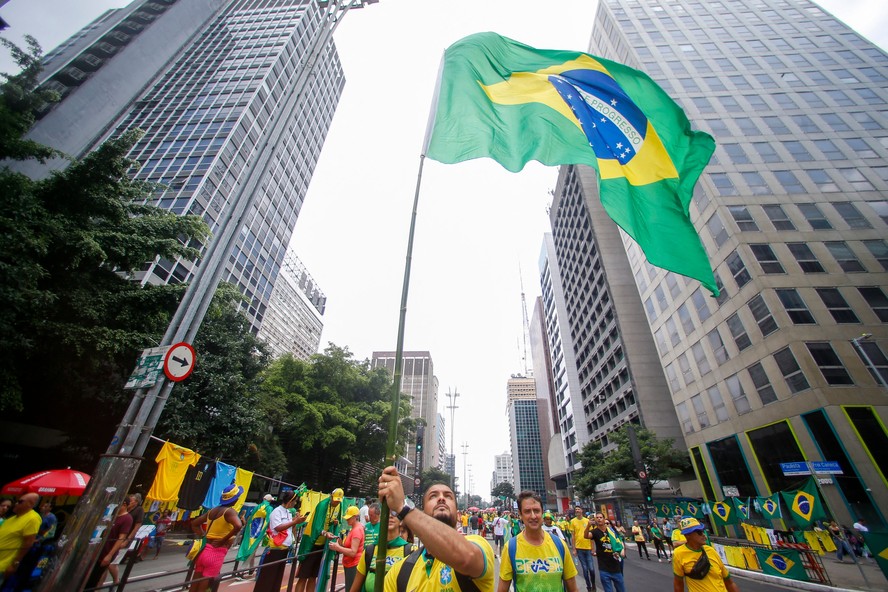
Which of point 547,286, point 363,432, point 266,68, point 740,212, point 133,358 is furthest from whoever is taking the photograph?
point 547,286

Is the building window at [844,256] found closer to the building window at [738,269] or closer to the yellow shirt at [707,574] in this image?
the building window at [738,269]

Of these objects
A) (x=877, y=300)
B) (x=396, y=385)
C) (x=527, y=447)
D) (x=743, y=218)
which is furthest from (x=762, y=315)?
(x=527, y=447)

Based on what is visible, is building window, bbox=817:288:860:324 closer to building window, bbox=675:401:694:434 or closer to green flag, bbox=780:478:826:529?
building window, bbox=675:401:694:434

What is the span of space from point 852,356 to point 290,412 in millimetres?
35252

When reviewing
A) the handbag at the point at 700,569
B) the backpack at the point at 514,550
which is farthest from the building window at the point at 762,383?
the backpack at the point at 514,550

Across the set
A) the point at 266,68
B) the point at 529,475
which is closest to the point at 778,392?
the point at 266,68

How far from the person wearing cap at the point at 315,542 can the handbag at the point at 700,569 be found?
548 cm

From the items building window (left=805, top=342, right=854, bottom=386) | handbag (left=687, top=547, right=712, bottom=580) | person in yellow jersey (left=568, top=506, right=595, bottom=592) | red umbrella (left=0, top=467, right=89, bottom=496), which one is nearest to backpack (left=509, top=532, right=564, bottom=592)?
handbag (left=687, top=547, right=712, bottom=580)

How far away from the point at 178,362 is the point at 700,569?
6.90 meters

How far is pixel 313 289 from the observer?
306ft

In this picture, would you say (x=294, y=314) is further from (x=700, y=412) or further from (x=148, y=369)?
(x=148, y=369)

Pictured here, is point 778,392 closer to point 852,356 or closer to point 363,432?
point 852,356

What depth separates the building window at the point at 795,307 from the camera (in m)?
22.3

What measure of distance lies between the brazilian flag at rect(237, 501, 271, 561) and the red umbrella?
13.4 ft
